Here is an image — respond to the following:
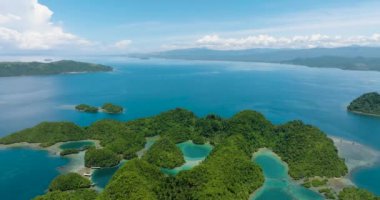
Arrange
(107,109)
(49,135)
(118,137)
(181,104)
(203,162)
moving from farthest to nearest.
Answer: (181,104)
(107,109)
(49,135)
(118,137)
(203,162)

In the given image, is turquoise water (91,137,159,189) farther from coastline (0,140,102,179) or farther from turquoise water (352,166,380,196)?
turquoise water (352,166,380,196)

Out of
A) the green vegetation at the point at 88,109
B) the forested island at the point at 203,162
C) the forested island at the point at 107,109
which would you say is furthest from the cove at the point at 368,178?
the green vegetation at the point at 88,109

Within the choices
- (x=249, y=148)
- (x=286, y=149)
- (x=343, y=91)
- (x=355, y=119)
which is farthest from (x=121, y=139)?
(x=343, y=91)

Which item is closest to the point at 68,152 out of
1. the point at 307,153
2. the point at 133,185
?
the point at 133,185

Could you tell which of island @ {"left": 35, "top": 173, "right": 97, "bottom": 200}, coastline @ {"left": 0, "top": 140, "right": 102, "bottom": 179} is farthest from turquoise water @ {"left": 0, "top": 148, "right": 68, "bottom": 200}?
island @ {"left": 35, "top": 173, "right": 97, "bottom": 200}

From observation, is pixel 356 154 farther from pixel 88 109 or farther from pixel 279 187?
pixel 88 109

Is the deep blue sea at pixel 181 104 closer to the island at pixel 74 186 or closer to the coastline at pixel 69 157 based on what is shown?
the coastline at pixel 69 157
